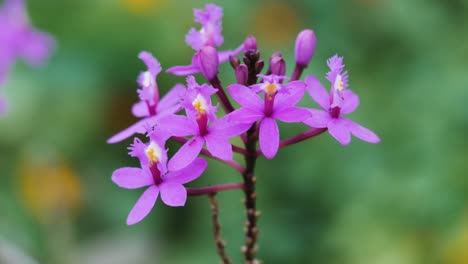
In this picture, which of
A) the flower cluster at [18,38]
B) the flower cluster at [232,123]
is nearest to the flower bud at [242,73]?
the flower cluster at [232,123]

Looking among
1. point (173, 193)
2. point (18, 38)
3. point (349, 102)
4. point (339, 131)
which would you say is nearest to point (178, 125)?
point (173, 193)

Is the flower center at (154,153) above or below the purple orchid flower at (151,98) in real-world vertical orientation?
below

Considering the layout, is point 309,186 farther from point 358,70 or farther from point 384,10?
point 384,10

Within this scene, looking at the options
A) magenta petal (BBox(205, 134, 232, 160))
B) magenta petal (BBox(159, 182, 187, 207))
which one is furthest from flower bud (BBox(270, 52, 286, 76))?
magenta petal (BBox(159, 182, 187, 207))

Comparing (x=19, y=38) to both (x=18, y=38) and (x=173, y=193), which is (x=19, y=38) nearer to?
(x=18, y=38)

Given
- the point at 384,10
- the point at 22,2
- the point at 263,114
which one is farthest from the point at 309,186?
the point at 263,114

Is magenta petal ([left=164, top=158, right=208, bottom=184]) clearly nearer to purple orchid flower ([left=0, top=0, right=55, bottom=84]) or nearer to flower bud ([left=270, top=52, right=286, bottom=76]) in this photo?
flower bud ([left=270, top=52, right=286, bottom=76])

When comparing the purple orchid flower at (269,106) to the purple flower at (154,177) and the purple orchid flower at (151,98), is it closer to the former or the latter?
the purple flower at (154,177)
